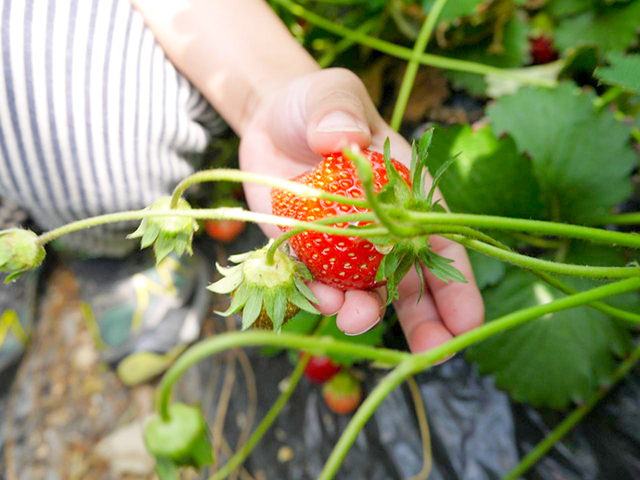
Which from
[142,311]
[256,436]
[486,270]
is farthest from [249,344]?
[142,311]

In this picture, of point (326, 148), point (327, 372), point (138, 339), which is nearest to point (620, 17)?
point (326, 148)

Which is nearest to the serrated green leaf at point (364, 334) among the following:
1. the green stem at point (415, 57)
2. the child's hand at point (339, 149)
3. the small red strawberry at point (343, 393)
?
the small red strawberry at point (343, 393)

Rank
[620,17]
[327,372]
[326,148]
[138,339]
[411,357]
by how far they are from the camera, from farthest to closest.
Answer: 1. [138,339]
2. [327,372]
3. [620,17]
4. [326,148]
5. [411,357]

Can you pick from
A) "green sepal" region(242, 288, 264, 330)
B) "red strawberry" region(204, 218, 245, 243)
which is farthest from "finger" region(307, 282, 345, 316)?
"red strawberry" region(204, 218, 245, 243)

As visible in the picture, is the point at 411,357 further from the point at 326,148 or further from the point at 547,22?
the point at 547,22

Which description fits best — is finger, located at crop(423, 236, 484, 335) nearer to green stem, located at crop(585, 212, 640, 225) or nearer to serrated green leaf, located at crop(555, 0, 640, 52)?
green stem, located at crop(585, 212, 640, 225)

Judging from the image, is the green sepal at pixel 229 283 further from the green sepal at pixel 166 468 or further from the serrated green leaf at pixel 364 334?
the serrated green leaf at pixel 364 334
